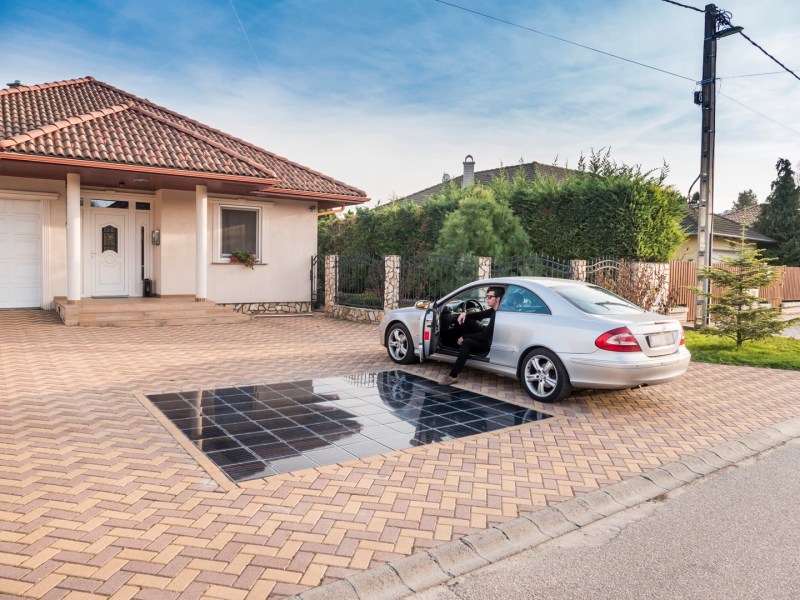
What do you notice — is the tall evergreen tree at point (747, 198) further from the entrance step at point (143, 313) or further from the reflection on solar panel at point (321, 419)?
the reflection on solar panel at point (321, 419)

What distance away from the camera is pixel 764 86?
15.3 metres

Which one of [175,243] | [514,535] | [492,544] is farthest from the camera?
[175,243]

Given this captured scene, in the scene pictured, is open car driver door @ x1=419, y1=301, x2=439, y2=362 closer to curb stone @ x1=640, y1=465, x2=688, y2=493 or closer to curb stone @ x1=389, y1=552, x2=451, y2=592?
curb stone @ x1=640, y1=465, x2=688, y2=493

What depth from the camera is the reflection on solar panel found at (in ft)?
16.2

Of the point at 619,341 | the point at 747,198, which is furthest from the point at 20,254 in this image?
the point at 747,198

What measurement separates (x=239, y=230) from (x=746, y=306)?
41.5 feet

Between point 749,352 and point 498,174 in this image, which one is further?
point 498,174

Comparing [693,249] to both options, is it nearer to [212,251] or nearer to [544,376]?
[212,251]

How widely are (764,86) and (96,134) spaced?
16.8m

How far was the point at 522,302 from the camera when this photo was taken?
7.36 meters

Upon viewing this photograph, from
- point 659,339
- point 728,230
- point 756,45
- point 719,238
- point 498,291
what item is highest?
point 756,45

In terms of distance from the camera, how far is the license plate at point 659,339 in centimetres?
646

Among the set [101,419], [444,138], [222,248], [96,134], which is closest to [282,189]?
[222,248]

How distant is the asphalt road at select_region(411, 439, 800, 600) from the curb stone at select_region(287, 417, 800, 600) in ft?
0.26
